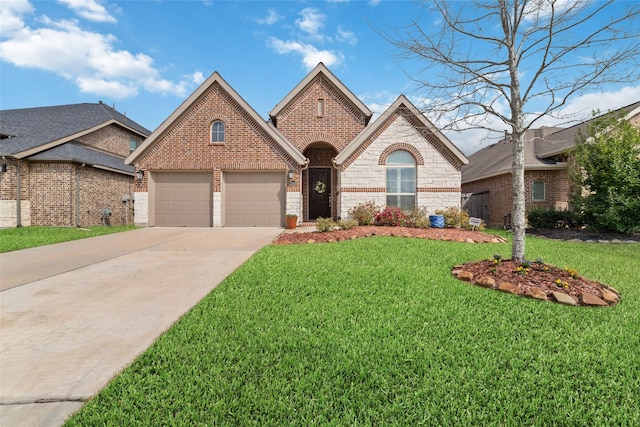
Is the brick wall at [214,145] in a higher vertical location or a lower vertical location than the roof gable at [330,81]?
lower

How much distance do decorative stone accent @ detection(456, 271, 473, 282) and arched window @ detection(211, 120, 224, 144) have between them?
11.8m

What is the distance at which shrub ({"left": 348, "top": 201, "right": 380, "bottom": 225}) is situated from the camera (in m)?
12.7

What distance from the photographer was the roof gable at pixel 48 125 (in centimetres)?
1570

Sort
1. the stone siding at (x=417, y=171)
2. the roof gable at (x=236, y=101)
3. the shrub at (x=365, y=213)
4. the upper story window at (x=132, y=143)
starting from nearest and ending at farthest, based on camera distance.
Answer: the shrub at (x=365, y=213) < the stone siding at (x=417, y=171) < the roof gable at (x=236, y=101) < the upper story window at (x=132, y=143)

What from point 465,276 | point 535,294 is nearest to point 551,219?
point 465,276

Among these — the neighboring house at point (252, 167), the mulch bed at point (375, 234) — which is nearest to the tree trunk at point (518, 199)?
the mulch bed at point (375, 234)

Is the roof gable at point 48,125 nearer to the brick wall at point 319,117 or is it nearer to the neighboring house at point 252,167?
the neighboring house at point 252,167

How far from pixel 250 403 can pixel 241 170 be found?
12605 millimetres

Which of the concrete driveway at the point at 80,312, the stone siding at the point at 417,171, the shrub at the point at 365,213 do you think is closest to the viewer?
the concrete driveway at the point at 80,312

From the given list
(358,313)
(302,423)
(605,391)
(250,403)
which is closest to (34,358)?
(250,403)

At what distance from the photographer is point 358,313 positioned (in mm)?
3775

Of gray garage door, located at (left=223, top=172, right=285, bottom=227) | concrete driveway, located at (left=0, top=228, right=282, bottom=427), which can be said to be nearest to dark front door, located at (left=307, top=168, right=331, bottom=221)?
gray garage door, located at (left=223, top=172, right=285, bottom=227)

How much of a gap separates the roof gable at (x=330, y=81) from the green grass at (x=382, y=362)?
12.5 meters

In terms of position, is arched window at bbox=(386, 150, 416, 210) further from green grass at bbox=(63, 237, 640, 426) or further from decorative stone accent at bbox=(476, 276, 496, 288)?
green grass at bbox=(63, 237, 640, 426)
